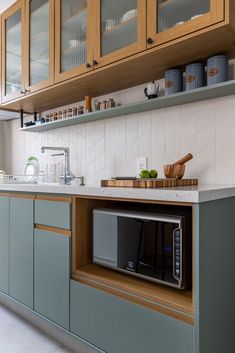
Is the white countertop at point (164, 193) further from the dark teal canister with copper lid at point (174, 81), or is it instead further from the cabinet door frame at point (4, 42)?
the cabinet door frame at point (4, 42)

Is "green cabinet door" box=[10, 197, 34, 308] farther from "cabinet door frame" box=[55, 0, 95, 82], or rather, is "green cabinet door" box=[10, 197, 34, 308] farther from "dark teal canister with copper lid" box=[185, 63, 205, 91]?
"dark teal canister with copper lid" box=[185, 63, 205, 91]

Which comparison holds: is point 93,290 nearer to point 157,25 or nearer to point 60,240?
point 60,240

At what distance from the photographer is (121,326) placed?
1285 millimetres

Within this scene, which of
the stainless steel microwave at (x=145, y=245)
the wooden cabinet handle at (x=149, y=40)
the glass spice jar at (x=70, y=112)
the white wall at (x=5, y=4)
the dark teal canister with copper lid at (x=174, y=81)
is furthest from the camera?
the white wall at (x=5, y=4)

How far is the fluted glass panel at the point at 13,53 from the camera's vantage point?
7.92ft

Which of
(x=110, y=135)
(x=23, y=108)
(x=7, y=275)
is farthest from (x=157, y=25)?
(x=7, y=275)

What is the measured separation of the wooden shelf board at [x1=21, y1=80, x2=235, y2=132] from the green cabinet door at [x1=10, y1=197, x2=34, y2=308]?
0.77 meters

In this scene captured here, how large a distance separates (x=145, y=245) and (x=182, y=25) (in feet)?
3.50

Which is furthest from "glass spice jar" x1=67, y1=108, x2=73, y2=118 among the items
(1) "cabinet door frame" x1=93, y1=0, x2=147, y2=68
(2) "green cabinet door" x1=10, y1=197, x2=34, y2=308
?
(2) "green cabinet door" x1=10, y1=197, x2=34, y2=308

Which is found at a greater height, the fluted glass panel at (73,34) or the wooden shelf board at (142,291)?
the fluted glass panel at (73,34)

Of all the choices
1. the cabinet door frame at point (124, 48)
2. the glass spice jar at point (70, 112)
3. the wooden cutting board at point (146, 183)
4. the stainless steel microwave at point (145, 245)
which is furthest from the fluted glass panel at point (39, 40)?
the stainless steel microwave at point (145, 245)

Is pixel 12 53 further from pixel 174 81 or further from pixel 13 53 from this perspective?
pixel 174 81

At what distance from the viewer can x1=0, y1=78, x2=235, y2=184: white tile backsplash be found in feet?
5.31

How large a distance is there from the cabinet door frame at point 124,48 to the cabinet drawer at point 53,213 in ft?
2.85
